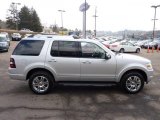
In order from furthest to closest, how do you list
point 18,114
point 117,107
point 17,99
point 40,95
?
1. point 40,95
2. point 17,99
3. point 117,107
4. point 18,114

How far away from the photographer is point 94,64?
8.25 meters

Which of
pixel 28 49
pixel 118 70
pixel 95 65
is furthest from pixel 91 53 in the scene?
pixel 28 49

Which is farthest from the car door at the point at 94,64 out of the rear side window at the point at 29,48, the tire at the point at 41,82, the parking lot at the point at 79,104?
the rear side window at the point at 29,48

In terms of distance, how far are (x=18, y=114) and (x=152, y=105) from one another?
3530mm

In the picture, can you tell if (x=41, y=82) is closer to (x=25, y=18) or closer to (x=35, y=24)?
(x=25, y=18)

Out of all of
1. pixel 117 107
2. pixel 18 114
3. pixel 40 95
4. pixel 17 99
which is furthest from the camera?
pixel 40 95

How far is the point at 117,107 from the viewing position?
702 centimetres

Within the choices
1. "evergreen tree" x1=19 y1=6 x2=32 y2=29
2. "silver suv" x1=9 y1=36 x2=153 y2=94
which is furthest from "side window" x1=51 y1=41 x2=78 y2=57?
"evergreen tree" x1=19 y1=6 x2=32 y2=29

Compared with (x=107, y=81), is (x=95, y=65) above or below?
above

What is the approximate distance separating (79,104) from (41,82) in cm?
169

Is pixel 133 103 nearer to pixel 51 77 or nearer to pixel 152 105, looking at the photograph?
pixel 152 105

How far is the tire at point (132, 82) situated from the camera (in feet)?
27.8

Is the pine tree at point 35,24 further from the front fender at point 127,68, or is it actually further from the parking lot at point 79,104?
the front fender at point 127,68

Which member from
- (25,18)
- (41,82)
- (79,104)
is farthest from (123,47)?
(25,18)
